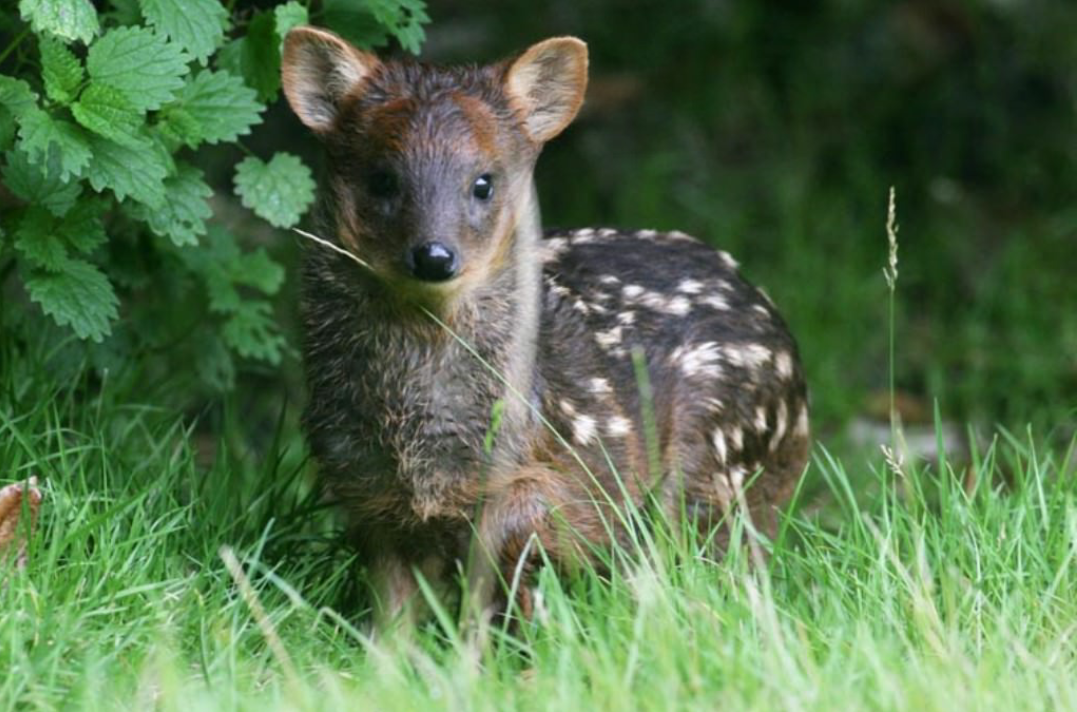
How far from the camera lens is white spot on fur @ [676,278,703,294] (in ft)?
17.3

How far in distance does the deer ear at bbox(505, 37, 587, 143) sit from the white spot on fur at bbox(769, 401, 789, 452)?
105cm

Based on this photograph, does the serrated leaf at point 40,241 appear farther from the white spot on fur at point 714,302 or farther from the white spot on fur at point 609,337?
the white spot on fur at point 714,302

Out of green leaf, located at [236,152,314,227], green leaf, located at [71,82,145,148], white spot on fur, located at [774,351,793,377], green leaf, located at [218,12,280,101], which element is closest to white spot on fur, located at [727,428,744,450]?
white spot on fur, located at [774,351,793,377]

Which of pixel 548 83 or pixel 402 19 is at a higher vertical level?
pixel 402 19

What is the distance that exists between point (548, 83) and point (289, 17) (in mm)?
652

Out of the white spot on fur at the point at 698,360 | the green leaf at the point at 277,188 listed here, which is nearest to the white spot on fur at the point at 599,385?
the white spot on fur at the point at 698,360

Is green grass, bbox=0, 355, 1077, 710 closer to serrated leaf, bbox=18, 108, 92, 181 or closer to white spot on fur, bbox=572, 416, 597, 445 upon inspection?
white spot on fur, bbox=572, 416, 597, 445

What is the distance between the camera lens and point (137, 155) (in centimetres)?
462

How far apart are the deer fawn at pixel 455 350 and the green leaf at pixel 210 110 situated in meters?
0.16

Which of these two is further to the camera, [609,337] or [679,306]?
[679,306]

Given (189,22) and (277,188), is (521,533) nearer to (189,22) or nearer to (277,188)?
(277,188)

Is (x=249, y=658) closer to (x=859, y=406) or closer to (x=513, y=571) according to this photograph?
(x=513, y=571)

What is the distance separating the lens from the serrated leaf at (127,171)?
457 cm

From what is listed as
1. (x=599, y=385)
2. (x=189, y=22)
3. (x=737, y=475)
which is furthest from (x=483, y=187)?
(x=737, y=475)
